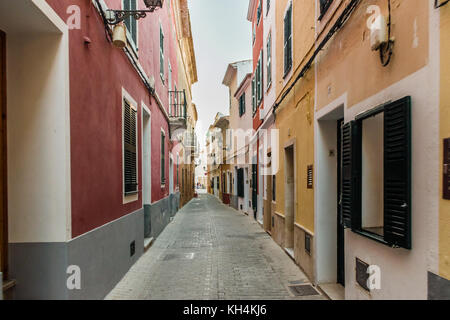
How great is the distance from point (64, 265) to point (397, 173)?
11.7 ft

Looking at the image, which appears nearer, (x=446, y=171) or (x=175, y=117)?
(x=446, y=171)

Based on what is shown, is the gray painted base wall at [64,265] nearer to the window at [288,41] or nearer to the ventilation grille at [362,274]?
the ventilation grille at [362,274]

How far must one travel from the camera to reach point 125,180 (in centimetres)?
603

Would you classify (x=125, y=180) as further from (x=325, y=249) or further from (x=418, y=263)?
(x=418, y=263)

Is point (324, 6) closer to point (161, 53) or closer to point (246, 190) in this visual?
point (161, 53)

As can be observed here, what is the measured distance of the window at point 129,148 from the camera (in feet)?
20.0

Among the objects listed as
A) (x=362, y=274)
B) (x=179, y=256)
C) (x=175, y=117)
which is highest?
(x=175, y=117)

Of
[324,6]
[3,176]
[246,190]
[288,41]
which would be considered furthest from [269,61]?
[3,176]

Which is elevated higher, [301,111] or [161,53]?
[161,53]

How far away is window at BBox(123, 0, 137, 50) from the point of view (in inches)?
249

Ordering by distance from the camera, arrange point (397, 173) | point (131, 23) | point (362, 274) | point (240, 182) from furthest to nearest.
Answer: point (240, 182) → point (131, 23) → point (362, 274) → point (397, 173)

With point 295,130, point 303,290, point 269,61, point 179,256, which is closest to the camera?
point 303,290

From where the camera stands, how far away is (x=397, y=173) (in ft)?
9.55
